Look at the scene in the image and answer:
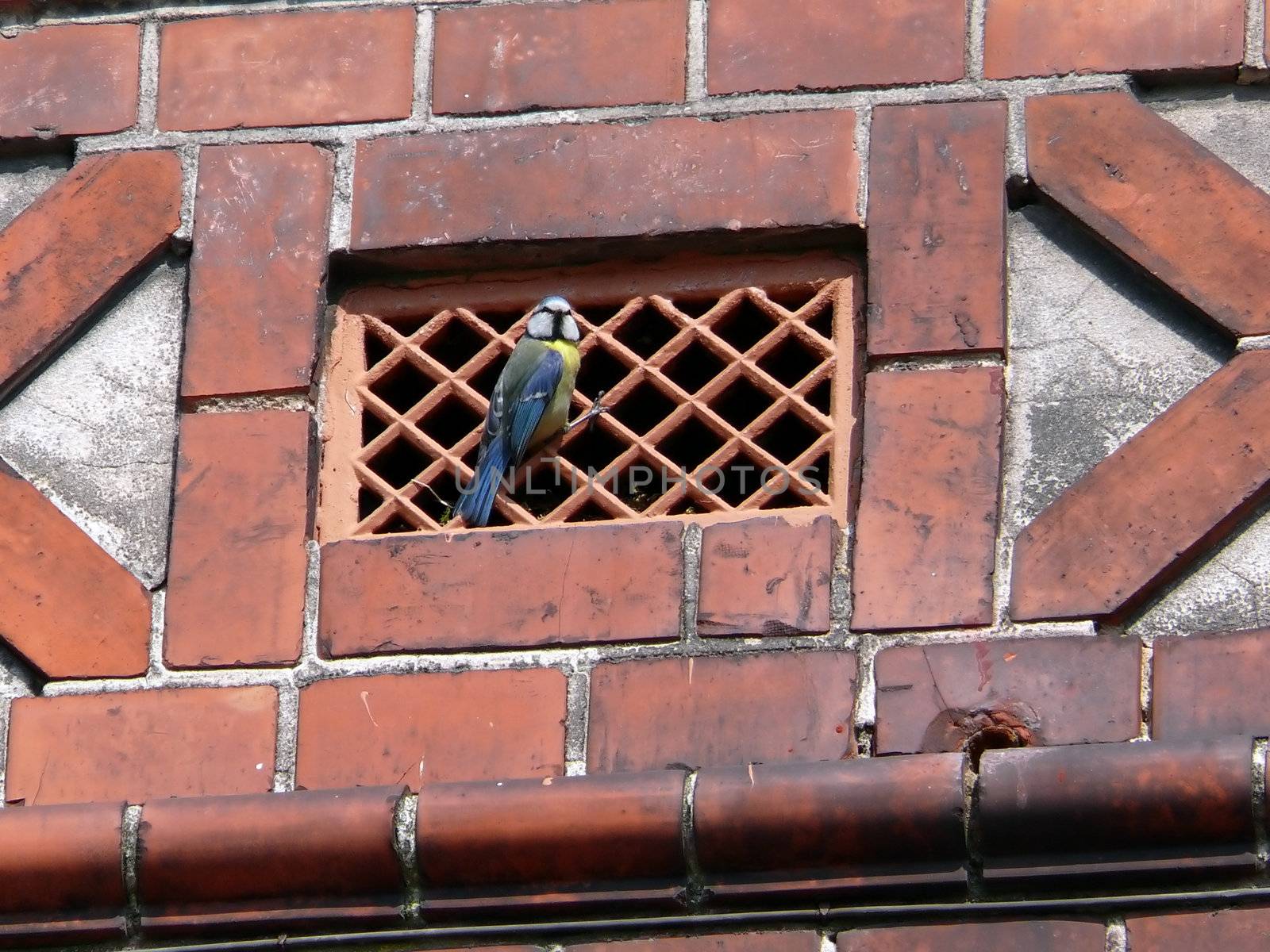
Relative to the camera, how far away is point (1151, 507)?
121 inches

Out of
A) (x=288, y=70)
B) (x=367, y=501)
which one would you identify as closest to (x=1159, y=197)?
(x=367, y=501)

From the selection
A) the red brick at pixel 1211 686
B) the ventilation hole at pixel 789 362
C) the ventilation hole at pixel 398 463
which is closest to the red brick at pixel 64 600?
the ventilation hole at pixel 398 463

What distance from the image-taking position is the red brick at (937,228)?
10.8 ft

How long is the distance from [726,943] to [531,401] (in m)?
1.02

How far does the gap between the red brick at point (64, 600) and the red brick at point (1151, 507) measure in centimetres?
121

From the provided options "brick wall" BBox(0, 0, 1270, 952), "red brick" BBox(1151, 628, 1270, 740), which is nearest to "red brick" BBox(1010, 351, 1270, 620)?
"brick wall" BBox(0, 0, 1270, 952)

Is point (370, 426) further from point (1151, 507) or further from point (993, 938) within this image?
point (993, 938)

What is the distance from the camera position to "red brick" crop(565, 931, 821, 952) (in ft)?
9.20

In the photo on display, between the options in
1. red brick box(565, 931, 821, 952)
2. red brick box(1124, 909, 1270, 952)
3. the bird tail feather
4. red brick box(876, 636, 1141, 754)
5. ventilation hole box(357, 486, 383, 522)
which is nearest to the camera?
red brick box(1124, 909, 1270, 952)

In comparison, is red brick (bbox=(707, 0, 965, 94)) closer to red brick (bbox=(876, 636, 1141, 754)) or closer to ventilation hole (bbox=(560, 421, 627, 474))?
ventilation hole (bbox=(560, 421, 627, 474))

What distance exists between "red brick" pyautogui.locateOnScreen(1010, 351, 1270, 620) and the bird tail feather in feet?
2.47

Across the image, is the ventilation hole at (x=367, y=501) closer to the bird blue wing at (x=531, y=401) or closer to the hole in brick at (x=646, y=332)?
the bird blue wing at (x=531, y=401)

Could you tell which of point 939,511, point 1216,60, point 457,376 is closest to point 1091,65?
point 1216,60

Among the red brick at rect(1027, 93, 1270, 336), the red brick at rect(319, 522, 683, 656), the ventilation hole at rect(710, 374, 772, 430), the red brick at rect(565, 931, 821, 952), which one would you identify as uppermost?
the red brick at rect(1027, 93, 1270, 336)
